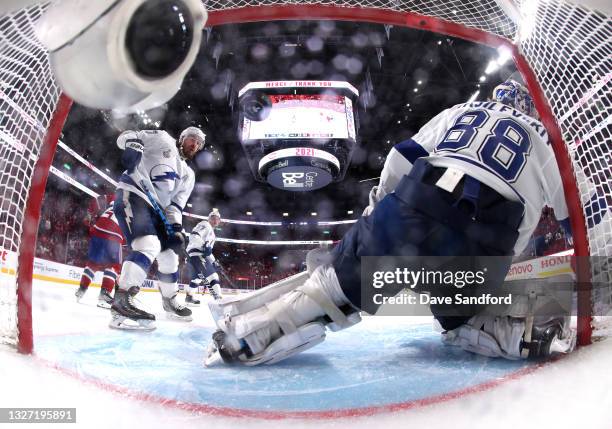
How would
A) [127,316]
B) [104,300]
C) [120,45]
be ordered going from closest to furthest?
[120,45] → [127,316] → [104,300]

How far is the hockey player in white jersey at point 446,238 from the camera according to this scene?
2.19ft

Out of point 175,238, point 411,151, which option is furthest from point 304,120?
point 411,151

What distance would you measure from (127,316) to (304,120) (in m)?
3.29

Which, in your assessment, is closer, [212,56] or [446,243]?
[446,243]

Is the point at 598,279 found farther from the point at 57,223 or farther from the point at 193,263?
the point at 57,223

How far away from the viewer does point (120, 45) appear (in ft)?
0.92

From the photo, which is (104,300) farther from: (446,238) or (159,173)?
(446,238)

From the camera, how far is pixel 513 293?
774 mm

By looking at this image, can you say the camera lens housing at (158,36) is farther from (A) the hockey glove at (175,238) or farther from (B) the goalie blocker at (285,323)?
(A) the hockey glove at (175,238)

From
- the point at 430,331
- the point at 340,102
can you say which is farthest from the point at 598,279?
the point at 340,102

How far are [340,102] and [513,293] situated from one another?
384 centimetres

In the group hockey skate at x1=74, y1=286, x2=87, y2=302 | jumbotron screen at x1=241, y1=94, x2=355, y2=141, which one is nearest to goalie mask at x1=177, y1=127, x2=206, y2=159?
hockey skate at x1=74, y1=286, x2=87, y2=302

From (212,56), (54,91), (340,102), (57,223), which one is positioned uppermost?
(212,56)

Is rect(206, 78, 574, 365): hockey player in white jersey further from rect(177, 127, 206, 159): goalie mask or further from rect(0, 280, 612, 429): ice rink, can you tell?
rect(177, 127, 206, 159): goalie mask
